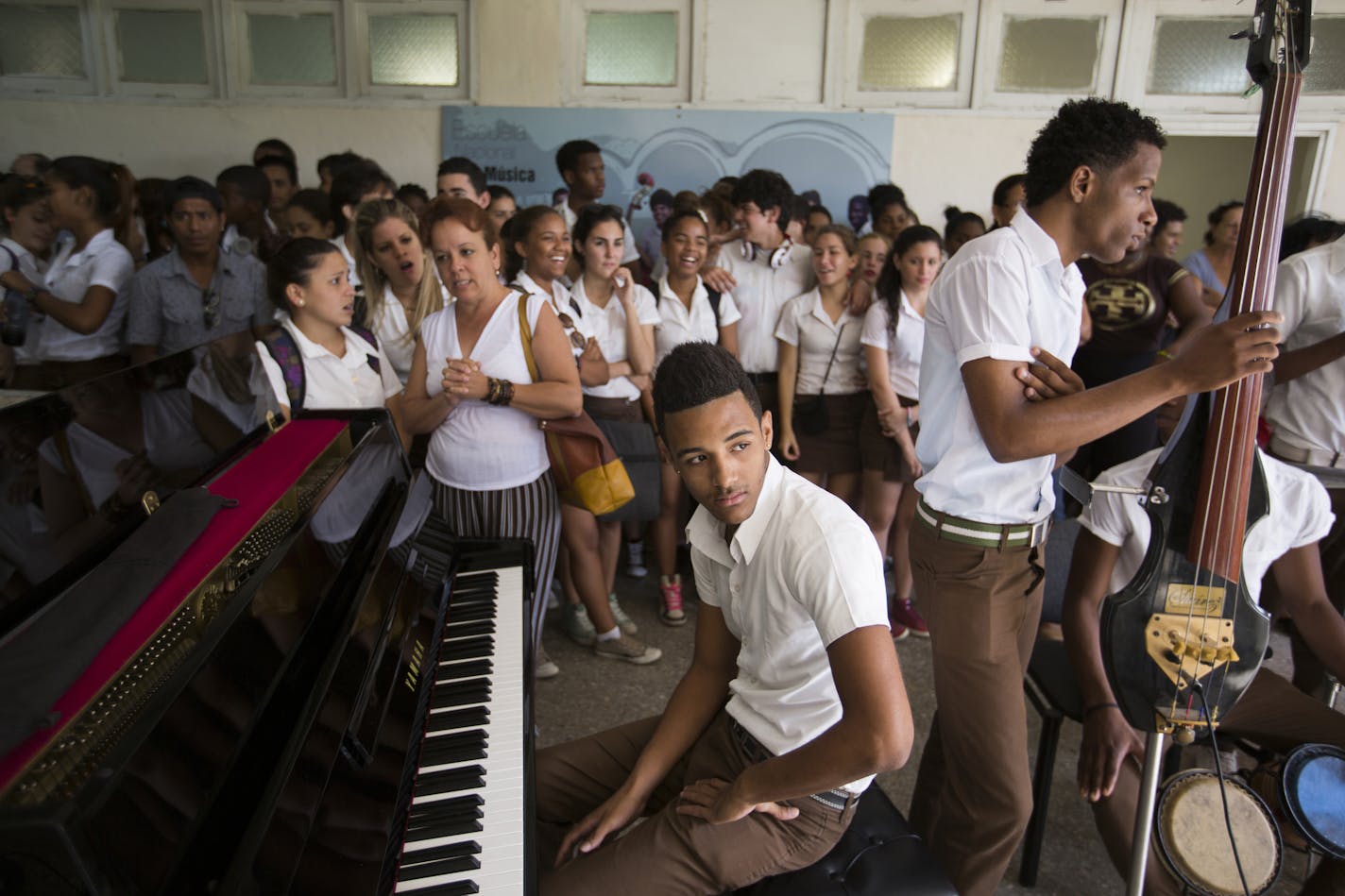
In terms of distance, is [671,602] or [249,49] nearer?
[671,602]

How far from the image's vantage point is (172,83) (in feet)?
21.7

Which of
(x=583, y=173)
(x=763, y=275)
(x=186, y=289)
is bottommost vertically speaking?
(x=186, y=289)

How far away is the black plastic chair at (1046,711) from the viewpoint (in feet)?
6.37

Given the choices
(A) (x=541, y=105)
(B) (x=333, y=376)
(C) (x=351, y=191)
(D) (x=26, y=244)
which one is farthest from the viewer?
(A) (x=541, y=105)

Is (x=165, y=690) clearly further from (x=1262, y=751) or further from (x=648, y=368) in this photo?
(x=648, y=368)

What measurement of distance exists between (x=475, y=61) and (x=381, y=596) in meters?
6.14

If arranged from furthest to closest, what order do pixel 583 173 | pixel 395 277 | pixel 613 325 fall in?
pixel 583 173 → pixel 613 325 → pixel 395 277

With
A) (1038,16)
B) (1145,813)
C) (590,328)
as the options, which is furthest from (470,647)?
(1038,16)

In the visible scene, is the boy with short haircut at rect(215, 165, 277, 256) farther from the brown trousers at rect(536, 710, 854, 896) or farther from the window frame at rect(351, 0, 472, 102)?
the brown trousers at rect(536, 710, 854, 896)

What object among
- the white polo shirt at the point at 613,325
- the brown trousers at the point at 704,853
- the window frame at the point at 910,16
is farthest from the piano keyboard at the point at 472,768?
the window frame at the point at 910,16

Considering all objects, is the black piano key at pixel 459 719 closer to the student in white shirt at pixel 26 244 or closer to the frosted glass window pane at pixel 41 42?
the student in white shirt at pixel 26 244

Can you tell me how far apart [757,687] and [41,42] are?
27.6ft

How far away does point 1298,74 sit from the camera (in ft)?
4.58

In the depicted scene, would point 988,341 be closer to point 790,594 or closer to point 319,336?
point 790,594
